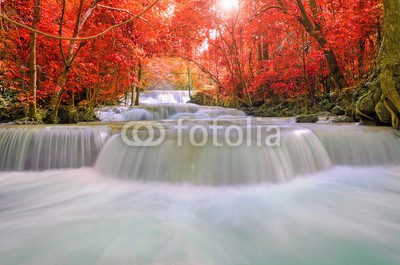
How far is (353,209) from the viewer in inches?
113

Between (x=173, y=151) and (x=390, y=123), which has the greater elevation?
(x=390, y=123)

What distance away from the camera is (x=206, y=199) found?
3.17m

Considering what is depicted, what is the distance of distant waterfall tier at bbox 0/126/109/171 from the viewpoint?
482 cm

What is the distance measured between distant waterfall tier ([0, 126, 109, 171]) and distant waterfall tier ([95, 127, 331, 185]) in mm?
759

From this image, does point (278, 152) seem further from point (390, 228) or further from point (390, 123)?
point (390, 123)

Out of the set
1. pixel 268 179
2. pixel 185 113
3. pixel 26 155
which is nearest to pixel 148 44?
pixel 185 113

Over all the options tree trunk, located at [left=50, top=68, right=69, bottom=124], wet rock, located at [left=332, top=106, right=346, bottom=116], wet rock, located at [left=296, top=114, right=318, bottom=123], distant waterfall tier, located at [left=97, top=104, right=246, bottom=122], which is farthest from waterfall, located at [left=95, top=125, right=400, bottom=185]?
distant waterfall tier, located at [left=97, top=104, right=246, bottom=122]

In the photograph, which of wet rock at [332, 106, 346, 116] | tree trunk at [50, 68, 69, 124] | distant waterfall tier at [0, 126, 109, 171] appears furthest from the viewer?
wet rock at [332, 106, 346, 116]

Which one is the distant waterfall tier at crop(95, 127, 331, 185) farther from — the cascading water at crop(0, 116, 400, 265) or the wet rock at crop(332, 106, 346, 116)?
the wet rock at crop(332, 106, 346, 116)

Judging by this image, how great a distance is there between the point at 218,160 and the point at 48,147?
3.63 meters

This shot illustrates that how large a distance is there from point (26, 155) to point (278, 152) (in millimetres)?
A: 4965

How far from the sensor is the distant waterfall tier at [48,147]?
4.82 metres

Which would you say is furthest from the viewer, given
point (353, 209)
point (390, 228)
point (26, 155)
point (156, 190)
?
point (26, 155)

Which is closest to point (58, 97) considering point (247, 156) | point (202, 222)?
point (247, 156)
